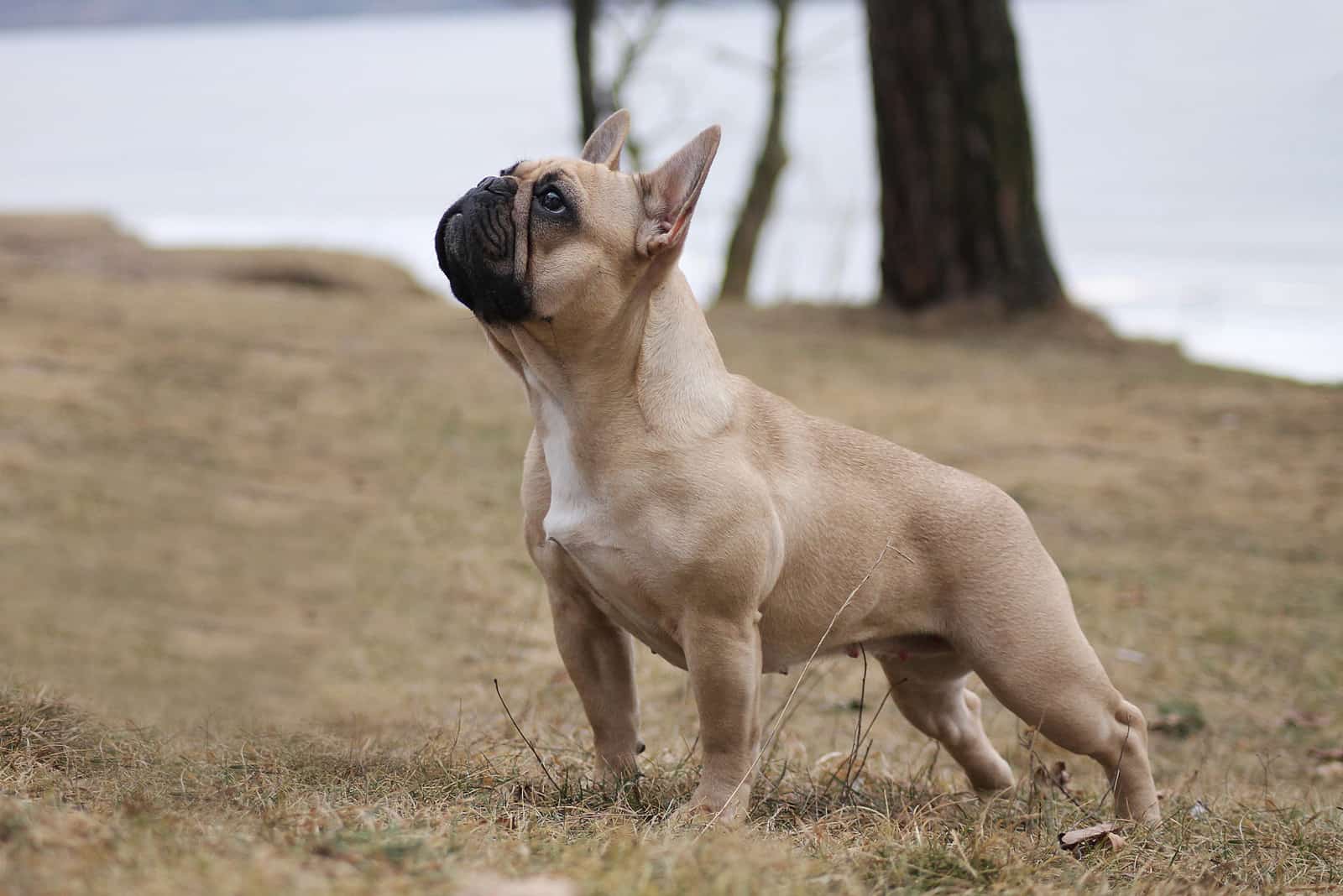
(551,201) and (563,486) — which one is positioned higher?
(551,201)

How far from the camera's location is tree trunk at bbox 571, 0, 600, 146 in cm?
1719

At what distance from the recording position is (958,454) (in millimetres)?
9469

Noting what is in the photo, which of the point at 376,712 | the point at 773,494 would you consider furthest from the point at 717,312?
the point at 773,494

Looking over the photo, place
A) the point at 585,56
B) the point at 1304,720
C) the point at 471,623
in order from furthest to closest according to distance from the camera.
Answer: the point at 585,56, the point at 471,623, the point at 1304,720

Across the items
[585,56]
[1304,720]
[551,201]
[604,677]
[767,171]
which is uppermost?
[585,56]

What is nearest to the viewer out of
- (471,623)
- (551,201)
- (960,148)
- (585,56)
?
(551,201)

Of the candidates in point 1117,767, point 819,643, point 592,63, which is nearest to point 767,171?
point 592,63

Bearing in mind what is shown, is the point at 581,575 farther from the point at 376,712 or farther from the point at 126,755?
the point at 376,712

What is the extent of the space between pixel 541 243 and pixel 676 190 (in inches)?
16.1

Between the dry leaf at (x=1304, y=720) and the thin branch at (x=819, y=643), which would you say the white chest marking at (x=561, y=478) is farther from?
the dry leaf at (x=1304, y=720)

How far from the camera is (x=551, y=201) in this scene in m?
3.77

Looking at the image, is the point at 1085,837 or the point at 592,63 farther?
the point at 592,63

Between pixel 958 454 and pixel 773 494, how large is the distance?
5.81 metres

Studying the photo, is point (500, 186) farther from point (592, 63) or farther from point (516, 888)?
point (592, 63)
